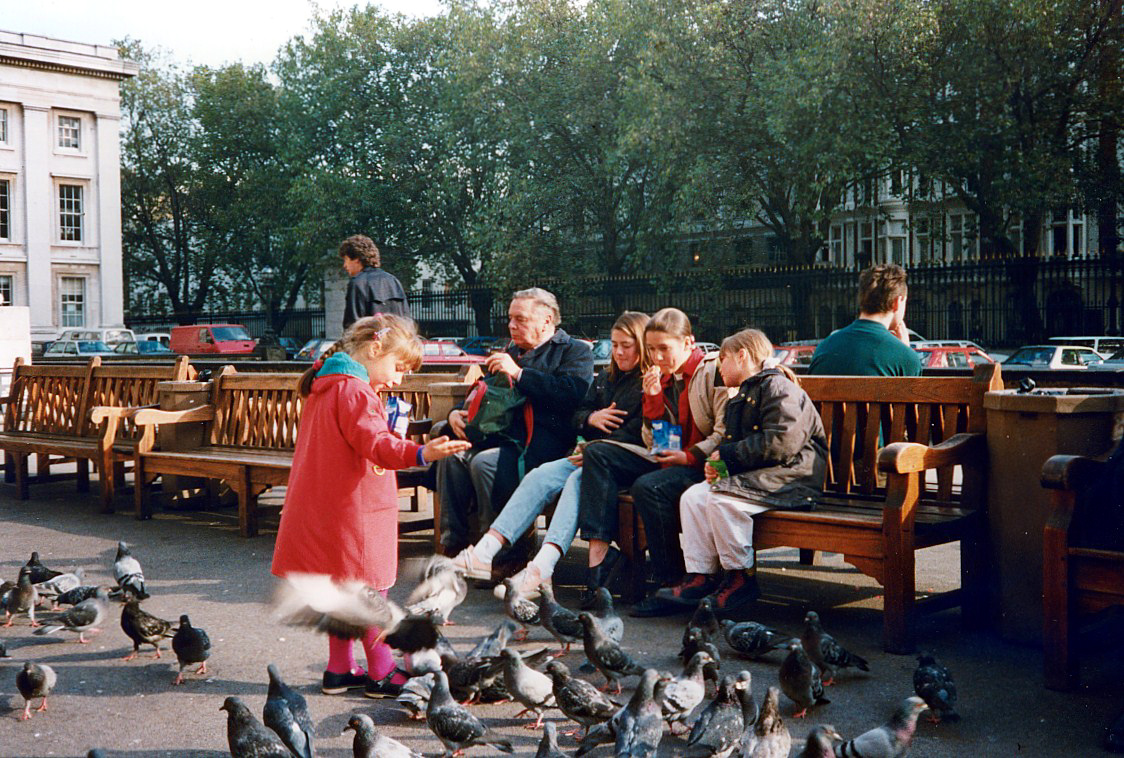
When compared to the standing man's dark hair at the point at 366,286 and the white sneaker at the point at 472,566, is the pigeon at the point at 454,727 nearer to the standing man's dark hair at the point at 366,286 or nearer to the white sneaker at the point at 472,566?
the white sneaker at the point at 472,566

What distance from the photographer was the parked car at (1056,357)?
2462cm

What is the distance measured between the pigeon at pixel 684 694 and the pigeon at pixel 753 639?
2.63 feet

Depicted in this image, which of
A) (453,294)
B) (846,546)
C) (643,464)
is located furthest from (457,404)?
(453,294)

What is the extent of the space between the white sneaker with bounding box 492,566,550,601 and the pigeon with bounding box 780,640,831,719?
192 centimetres

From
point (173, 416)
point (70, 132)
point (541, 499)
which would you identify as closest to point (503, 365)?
point (541, 499)

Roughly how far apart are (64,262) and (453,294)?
67.2ft

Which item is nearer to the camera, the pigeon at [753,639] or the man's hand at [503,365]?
the pigeon at [753,639]

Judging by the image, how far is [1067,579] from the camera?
4.77m

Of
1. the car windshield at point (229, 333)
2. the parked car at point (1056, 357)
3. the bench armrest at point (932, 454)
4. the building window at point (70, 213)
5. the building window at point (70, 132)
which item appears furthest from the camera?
the building window at point (70, 213)

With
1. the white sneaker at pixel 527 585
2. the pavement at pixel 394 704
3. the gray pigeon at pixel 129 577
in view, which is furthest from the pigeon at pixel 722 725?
the gray pigeon at pixel 129 577

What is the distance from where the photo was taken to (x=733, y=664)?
17.7 feet

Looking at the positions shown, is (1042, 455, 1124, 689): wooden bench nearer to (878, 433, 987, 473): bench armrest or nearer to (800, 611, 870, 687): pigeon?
(878, 433, 987, 473): bench armrest

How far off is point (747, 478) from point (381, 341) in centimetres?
208

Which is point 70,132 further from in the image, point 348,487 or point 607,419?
point 348,487
